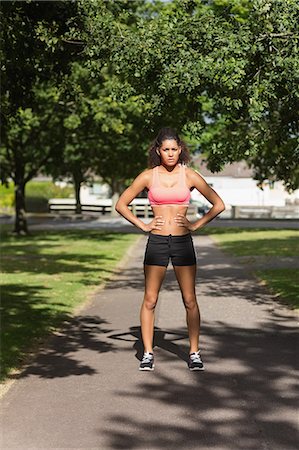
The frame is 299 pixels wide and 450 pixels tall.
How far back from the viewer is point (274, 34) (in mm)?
10188

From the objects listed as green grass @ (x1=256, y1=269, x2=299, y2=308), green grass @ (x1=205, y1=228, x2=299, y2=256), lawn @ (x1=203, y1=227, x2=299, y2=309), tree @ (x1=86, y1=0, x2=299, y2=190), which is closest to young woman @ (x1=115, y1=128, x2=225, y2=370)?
tree @ (x1=86, y1=0, x2=299, y2=190)

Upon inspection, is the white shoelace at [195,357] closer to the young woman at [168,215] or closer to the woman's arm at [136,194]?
the young woman at [168,215]

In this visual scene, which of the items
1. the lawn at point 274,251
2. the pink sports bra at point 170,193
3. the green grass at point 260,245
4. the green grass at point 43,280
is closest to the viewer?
the pink sports bra at point 170,193

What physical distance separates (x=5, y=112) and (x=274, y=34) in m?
4.25

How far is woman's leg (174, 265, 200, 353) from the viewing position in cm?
725

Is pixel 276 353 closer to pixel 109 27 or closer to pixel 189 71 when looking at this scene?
pixel 189 71

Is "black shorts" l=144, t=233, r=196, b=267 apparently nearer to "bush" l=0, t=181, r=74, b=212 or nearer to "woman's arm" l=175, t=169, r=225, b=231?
"woman's arm" l=175, t=169, r=225, b=231

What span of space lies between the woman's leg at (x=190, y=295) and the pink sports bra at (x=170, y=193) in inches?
22.5

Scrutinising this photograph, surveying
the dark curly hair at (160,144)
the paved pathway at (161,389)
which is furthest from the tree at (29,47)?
the dark curly hair at (160,144)

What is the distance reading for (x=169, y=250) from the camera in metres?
7.16

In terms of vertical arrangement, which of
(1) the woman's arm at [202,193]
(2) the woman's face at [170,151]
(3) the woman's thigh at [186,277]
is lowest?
(3) the woman's thigh at [186,277]

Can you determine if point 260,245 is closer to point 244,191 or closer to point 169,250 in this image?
point 169,250

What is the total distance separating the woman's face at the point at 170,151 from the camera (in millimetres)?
7082

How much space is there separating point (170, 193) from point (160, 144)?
42 cm
